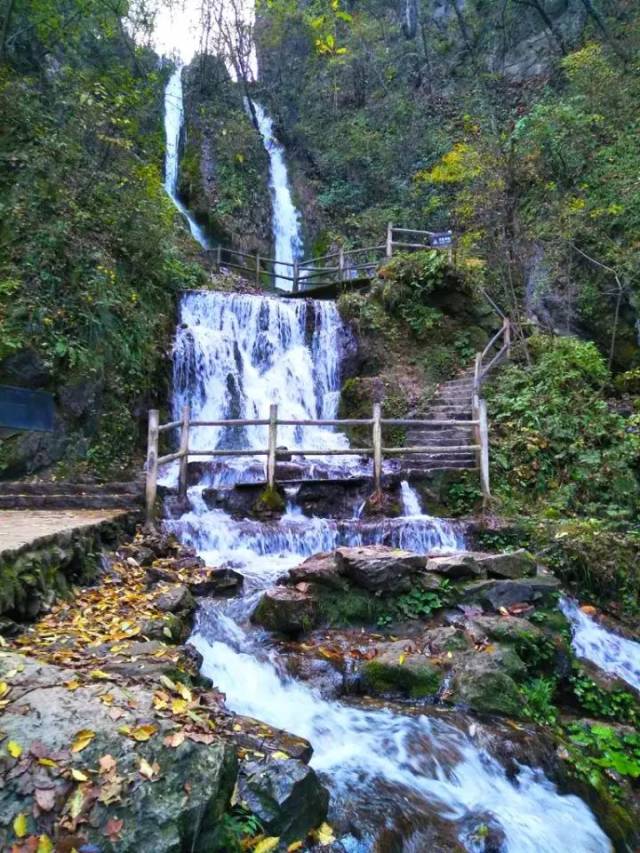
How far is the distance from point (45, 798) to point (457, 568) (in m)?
4.85

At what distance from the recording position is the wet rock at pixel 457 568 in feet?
20.8

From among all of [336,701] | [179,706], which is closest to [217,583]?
[336,701]

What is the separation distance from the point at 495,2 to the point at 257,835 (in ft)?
94.7

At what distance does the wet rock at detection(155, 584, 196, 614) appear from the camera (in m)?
5.12

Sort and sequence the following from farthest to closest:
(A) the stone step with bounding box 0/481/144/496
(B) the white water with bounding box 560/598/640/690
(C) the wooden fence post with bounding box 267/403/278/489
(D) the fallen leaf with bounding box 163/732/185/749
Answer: (C) the wooden fence post with bounding box 267/403/278/489 < (A) the stone step with bounding box 0/481/144/496 < (B) the white water with bounding box 560/598/640/690 < (D) the fallen leaf with bounding box 163/732/185/749

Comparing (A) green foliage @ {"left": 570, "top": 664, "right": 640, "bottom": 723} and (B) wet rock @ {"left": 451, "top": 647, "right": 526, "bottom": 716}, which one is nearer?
(B) wet rock @ {"left": 451, "top": 647, "right": 526, "bottom": 716}

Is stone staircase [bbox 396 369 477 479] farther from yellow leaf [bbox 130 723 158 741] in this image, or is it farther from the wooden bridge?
yellow leaf [bbox 130 723 158 741]

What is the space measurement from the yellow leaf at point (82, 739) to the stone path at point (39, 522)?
85.8 inches

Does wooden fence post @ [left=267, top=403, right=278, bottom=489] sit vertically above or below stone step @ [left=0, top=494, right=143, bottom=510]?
above

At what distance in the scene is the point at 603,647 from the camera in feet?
20.5

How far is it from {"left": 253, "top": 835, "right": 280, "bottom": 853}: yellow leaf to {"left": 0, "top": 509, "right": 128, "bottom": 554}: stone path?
2.76 metres

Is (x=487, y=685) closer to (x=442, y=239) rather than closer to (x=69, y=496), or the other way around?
(x=69, y=496)

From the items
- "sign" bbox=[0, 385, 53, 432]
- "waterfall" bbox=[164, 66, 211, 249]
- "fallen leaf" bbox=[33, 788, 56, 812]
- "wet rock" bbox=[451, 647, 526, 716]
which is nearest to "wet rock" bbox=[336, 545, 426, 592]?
"wet rock" bbox=[451, 647, 526, 716]

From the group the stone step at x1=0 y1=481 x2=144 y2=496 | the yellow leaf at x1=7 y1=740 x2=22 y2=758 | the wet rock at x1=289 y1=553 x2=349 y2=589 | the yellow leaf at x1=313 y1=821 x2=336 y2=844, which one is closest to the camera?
the yellow leaf at x1=7 y1=740 x2=22 y2=758
